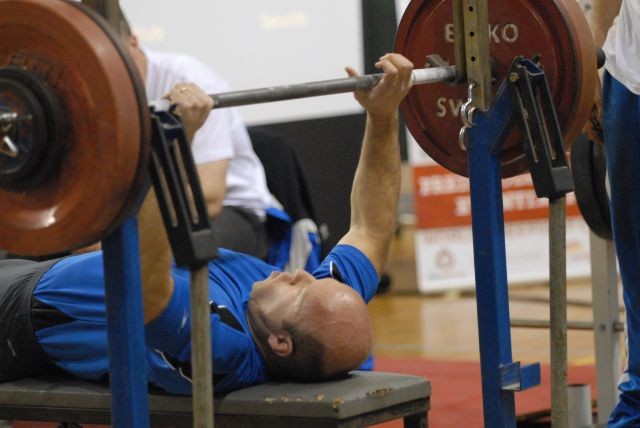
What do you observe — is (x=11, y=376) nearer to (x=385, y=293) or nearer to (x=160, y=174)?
(x=160, y=174)

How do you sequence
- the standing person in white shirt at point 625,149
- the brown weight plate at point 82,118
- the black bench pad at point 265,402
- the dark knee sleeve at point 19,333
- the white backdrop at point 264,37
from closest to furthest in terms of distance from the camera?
the brown weight plate at point 82,118
the black bench pad at point 265,402
the dark knee sleeve at point 19,333
the standing person in white shirt at point 625,149
the white backdrop at point 264,37

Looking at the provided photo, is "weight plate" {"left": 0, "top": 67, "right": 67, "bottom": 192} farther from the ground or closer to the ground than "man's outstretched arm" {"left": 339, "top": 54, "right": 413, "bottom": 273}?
farther from the ground

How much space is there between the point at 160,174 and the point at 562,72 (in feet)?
2.66

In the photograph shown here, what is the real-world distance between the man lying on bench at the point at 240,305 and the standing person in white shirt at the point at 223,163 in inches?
41.7

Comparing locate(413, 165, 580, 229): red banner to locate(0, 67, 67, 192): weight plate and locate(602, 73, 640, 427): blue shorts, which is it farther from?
locate(0, 67, 67, 192): weight plate

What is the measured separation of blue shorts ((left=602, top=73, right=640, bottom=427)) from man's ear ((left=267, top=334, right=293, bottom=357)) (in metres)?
0.84

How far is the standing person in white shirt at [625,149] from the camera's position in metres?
2.31

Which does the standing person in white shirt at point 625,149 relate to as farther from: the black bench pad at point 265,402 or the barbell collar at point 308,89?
the black bench pad at point 265,402

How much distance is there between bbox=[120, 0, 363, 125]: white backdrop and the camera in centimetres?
557

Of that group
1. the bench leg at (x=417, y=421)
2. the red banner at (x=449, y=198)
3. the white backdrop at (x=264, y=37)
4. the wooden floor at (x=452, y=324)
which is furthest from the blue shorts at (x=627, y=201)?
the red banner at (x=449, y=198)

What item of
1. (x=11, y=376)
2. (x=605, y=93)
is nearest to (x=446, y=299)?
(x=605, y=93)

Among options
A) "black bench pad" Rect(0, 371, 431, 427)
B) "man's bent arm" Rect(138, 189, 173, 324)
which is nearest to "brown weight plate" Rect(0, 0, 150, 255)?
"man's bent arm" Rect(138, 189, 173, 324)

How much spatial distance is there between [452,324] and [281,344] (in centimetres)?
318

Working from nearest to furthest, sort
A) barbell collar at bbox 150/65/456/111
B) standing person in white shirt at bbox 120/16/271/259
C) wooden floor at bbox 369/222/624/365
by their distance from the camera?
1. barbell collar at bbox 150/65/456/111
2. standing person in white shirt at bbox 120/16/271/259
3. wooden floor at bbox 369/222/624/365
